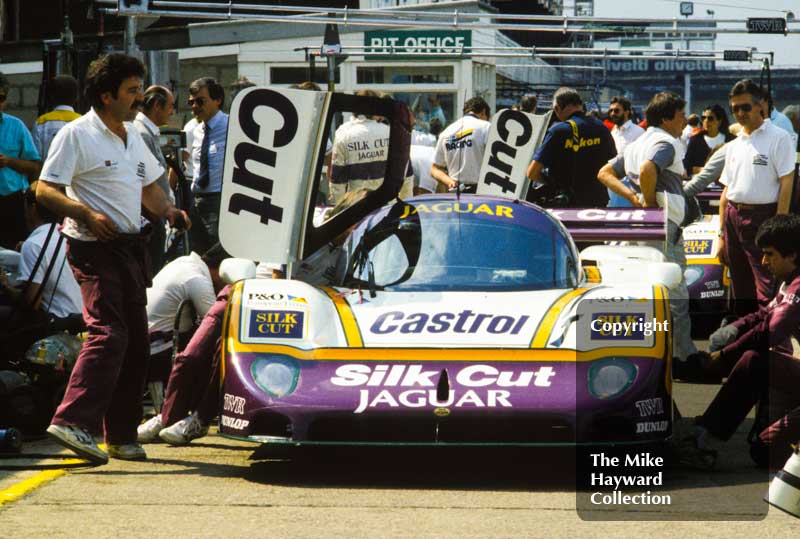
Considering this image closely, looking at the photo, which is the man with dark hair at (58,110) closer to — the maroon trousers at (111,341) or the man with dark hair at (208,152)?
the man with dark hair at (208,152)

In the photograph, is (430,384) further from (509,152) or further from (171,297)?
(509,152)

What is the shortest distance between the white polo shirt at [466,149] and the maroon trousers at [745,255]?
4045mm

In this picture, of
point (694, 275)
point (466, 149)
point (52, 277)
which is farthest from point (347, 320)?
point (466, 149)

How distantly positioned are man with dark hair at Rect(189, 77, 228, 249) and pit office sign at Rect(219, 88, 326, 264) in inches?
104

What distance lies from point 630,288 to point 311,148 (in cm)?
185

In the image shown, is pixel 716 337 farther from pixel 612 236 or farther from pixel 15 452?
pixel 15 452

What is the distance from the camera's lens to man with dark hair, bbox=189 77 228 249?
1059cm

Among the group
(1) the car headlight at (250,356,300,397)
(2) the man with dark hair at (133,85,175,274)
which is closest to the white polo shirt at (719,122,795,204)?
(2) the man with dark hair at (133,85,175,274)

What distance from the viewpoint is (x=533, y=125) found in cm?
1184

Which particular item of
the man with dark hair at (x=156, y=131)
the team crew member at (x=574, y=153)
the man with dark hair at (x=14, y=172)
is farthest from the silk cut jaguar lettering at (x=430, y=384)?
the team crew member at (x=574, y=153)

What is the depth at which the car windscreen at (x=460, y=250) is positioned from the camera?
24.2ft

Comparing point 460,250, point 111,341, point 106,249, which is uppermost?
point 106,249

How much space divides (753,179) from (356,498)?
5.03 metres

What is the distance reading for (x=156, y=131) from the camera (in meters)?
10.0
